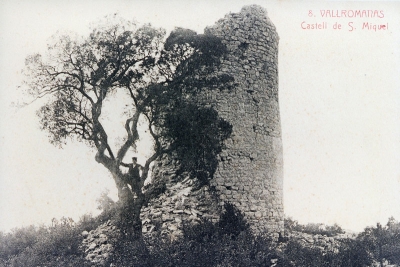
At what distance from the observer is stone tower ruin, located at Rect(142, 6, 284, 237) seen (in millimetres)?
11586

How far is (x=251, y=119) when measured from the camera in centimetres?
1240

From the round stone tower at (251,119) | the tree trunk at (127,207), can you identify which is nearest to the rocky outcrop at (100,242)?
the tree trunk at (127,207)

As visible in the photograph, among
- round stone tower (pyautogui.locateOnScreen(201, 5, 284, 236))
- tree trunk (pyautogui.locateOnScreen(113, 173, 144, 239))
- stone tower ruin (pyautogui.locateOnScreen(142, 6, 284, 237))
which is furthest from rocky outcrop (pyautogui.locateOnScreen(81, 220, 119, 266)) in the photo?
round stone tower (pyautogui.locateOnScreen(201, 5, 284, 236))

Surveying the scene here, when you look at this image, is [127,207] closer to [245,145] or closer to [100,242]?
[100,242]

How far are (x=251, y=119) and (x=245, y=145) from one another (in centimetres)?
88

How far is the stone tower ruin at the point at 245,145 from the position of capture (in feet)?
38.0

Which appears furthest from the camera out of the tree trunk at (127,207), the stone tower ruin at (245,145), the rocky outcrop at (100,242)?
the stone tower ruin at (245,145)

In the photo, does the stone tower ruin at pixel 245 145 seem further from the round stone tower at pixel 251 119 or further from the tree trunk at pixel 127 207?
the tree trunk at pixel 127 207

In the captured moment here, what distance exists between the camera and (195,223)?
11.1m

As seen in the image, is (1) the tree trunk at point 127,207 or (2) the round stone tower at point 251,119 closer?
(1) the tree trunk at point 127,207

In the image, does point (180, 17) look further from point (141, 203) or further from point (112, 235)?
point (112, 235)

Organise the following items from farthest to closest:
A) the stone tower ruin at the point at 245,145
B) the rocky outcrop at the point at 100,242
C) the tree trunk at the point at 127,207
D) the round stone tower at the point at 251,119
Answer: the round stone tower at the point at 251,119 < the stone tower ruin at the point at 245,145 < the tree trunk at the point at 127,207 < the rocky outcrop at the point at 100,242

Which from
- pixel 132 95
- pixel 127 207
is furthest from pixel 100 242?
pixel 132 95

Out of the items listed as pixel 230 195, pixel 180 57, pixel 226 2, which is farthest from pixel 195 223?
pixel 226 2
